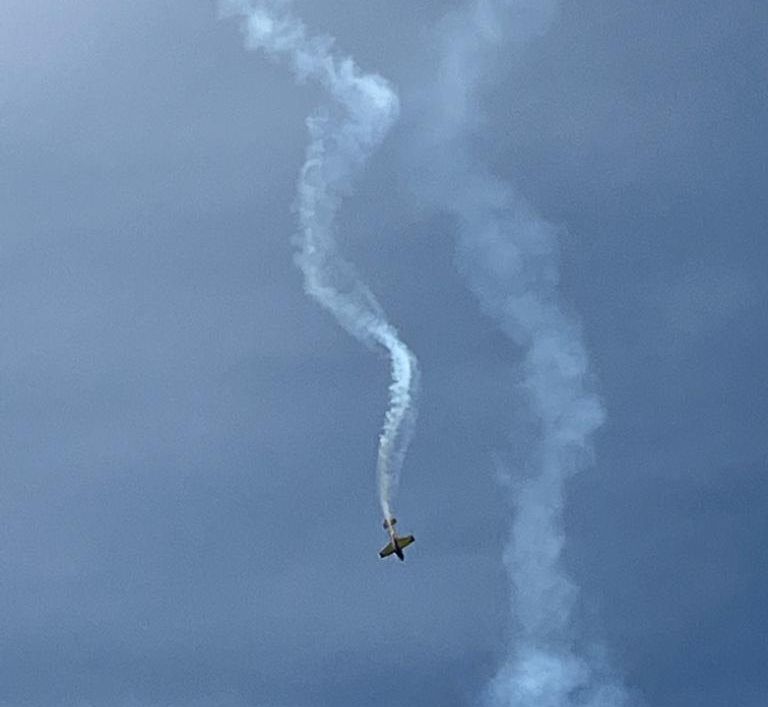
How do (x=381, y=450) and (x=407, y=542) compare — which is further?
(x=407, y=542)

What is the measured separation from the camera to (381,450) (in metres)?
162

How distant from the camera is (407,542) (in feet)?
571

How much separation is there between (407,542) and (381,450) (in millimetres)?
14136
